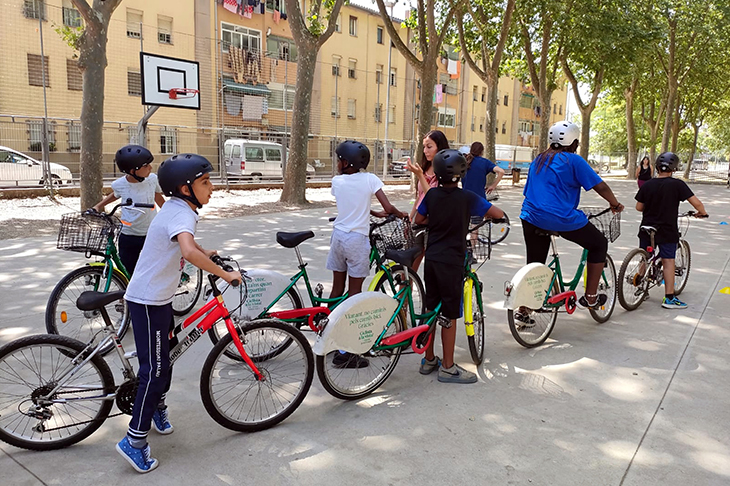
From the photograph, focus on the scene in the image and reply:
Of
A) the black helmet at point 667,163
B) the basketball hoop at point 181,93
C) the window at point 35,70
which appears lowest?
the black helmet at point 667,163

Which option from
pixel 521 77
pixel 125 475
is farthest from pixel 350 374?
pixel 521 77

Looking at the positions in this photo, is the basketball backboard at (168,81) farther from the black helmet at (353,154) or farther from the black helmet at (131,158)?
the black helmet at (353,154)

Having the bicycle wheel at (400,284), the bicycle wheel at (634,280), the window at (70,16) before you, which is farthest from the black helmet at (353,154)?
the window at (70,16)

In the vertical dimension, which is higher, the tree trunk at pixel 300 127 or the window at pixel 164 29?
the window at pixel 164 29

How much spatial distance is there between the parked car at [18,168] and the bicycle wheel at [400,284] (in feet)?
46.5

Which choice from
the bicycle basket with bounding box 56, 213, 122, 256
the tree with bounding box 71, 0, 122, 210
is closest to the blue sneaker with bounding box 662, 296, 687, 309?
the bicycle basket with bounding box 56, 213, 122, 256

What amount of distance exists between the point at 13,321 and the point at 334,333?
3.25 metres

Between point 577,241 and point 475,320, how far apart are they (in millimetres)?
1279

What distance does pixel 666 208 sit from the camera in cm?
593

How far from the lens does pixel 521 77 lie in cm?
2786

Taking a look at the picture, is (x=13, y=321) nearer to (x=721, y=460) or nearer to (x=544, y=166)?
(x=544, y=166)

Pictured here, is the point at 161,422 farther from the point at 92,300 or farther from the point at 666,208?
the point at 666,208

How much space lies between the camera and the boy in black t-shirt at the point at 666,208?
5836mm

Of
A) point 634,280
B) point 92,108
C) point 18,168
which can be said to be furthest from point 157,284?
point 18,168
